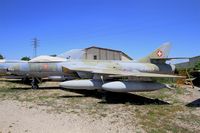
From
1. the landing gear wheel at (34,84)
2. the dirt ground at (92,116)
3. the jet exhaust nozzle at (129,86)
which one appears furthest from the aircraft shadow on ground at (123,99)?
the landing gear wheel at (34,84)

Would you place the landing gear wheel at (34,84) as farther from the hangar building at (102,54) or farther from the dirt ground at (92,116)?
the hangar building at (102,54)

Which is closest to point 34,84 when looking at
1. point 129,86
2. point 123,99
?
point 123,99

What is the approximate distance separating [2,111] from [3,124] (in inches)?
84.8

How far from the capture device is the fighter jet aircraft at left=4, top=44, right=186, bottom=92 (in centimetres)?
1274

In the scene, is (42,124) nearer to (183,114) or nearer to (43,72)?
(183,114)

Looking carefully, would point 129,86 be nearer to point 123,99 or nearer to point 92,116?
point 123,99

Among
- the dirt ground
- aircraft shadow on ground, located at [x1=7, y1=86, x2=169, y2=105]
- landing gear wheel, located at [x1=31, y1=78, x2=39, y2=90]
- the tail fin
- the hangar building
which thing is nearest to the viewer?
the dirt ground

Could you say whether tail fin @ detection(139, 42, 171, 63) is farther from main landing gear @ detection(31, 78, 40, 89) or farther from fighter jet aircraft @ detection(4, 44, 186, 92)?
main landing gear @ detection(31, 78, 40, 89)

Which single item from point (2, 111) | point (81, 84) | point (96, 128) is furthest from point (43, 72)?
point (96, 128)

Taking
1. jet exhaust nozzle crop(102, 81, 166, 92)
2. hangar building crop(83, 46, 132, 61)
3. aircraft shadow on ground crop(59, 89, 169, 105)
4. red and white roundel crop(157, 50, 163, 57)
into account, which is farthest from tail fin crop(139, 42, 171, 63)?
hangar building crop(83, 46, 132, 61)

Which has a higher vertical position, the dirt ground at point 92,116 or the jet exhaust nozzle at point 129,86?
the jet exhaust nozzle at point 129,86

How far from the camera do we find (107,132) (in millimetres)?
7156

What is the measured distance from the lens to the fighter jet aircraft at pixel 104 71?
41.8 feet

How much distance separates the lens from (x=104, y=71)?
13.8 meters
